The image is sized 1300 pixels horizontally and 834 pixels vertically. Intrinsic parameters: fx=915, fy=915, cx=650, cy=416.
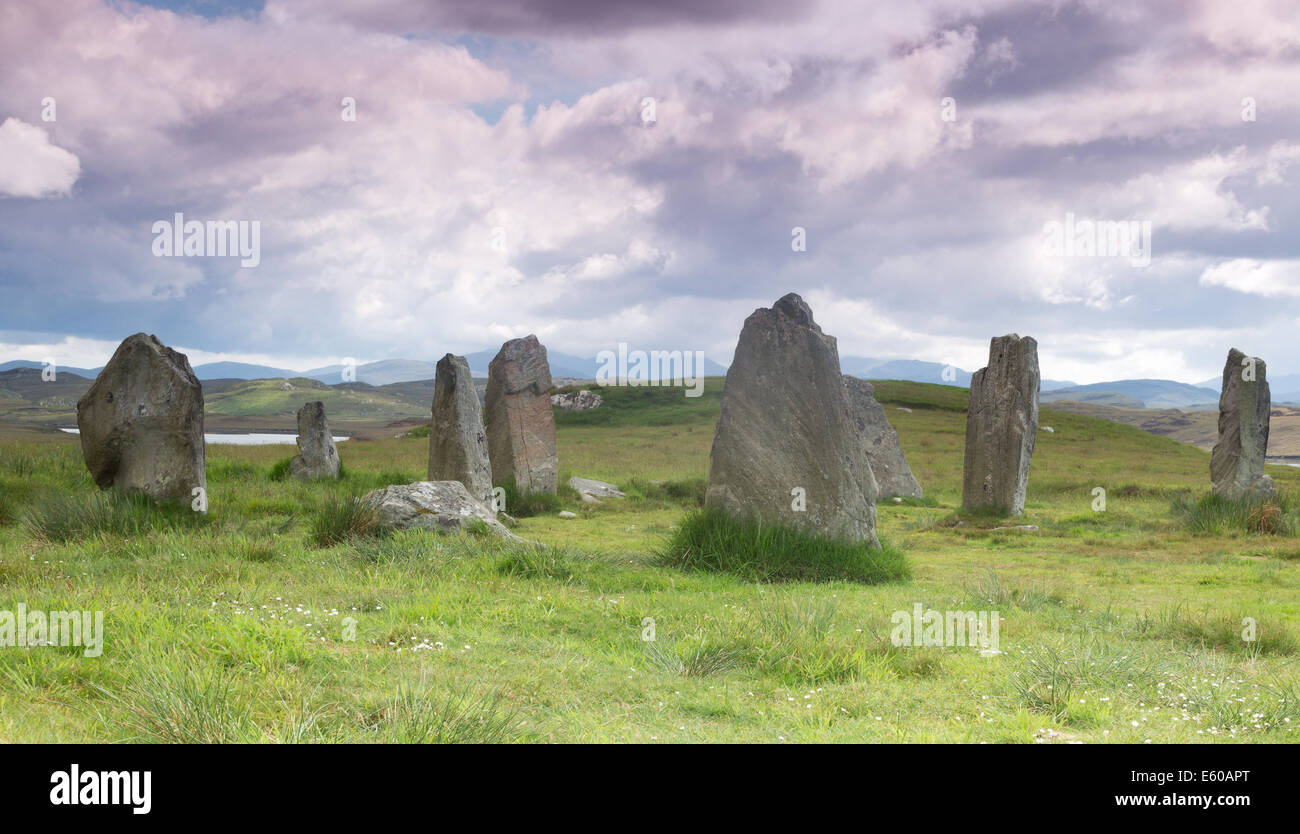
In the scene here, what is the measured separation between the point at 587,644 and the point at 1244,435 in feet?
58.5

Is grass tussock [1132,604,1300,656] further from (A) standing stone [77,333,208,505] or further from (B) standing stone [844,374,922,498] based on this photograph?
(B) standing stone [844,374,922,498]

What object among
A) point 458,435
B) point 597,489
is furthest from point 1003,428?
point 458,435

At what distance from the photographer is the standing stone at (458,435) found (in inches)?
730

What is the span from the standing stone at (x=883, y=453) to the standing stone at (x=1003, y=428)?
385 cm

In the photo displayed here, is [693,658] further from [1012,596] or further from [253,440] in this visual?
[253,440]

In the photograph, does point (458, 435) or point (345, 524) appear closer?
point (345, 524)

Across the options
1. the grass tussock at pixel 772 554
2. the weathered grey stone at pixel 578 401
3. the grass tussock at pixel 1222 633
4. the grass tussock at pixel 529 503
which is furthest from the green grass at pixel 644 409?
the grass tussock at pixel 1222 633

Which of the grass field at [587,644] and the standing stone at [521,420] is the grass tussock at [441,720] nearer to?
the grass field at [587,644]

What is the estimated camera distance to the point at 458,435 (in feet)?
61.0

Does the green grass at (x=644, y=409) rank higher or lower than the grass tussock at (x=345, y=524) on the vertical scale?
higher

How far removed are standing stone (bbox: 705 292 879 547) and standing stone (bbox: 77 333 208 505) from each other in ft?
26.7

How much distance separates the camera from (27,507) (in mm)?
13781

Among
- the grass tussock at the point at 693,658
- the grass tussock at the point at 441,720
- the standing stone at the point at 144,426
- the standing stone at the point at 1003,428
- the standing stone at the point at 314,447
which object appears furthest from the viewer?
the standing stone at the point at 314,447

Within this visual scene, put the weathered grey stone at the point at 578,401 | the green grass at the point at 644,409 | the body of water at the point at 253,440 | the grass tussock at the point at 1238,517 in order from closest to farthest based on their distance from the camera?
the grass tussock at the point at 1238,517, the body of water at the point at 253,440, the green grass at the point at 644,409, the weathered grey stone at the point at 578,401
